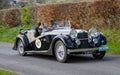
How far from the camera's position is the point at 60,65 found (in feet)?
41.5

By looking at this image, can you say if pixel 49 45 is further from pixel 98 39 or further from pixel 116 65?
pixel 116 65

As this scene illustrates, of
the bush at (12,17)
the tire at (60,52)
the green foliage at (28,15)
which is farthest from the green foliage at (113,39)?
the bush at (12,17)

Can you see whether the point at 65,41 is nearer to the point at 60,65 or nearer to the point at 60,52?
the point at 60,52

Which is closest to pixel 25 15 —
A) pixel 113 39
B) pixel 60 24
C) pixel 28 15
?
pixel 28 15

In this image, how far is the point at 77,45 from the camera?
1296 centimetres

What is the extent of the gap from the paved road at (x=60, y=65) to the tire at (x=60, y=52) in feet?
0.58

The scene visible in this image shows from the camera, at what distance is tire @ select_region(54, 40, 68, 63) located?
42.6 ft

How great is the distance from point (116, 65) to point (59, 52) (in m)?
2.01

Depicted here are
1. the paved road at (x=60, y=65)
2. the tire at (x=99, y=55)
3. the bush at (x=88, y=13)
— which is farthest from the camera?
the bush at (x=88, y=13)

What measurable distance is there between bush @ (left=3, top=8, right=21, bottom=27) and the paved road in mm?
16371

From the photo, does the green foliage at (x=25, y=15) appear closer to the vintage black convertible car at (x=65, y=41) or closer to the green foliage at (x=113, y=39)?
the green foliage at (x=113, y=39)

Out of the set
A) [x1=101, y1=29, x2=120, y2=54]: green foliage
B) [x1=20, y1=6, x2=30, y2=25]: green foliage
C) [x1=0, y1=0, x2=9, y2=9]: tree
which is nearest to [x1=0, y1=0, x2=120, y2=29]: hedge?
[x1=101, y1=29, x2=120, y2=54]: green foliage

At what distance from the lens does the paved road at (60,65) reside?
1130cm

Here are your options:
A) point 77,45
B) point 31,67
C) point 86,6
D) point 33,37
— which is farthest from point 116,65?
point 86,6
